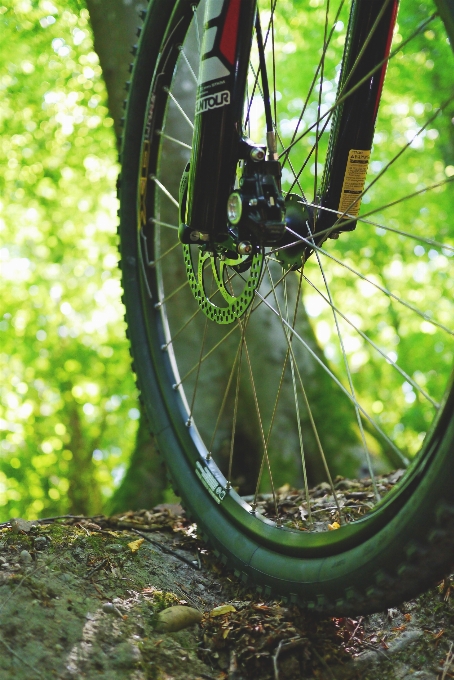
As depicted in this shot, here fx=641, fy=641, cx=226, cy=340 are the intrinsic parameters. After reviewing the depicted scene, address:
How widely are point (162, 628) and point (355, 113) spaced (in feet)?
4.00

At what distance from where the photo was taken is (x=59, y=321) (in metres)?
9.17

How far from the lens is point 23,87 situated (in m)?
5.74

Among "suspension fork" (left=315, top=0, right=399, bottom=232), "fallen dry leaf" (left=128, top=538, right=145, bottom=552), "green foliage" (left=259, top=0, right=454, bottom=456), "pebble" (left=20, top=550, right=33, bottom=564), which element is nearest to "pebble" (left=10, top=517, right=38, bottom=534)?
"pebble" (left=20, top=550, right=33, bottom=564)

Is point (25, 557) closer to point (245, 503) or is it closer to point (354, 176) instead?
point (245, 503)

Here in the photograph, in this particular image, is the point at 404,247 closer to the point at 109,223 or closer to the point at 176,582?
the point at 109,223

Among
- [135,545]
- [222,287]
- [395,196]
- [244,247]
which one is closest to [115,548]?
[135,545]

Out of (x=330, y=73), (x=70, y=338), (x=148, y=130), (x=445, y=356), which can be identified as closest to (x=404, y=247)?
(x=445, y=356)

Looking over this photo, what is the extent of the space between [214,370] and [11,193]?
545 cm

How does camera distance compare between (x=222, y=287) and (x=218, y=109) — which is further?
(x=222, y=287)

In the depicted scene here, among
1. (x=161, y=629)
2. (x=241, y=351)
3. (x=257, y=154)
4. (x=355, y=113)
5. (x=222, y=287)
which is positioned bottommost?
(x=161, y=629)

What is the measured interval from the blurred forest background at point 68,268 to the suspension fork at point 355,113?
146 inches

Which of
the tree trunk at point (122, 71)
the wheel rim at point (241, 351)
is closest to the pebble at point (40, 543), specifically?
the wheel rim at point (241, 351)

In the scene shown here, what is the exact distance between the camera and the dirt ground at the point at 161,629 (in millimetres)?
1195

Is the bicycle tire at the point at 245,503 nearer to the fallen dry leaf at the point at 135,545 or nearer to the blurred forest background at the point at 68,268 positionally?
the fallen dry leaf at the point at 135,545
